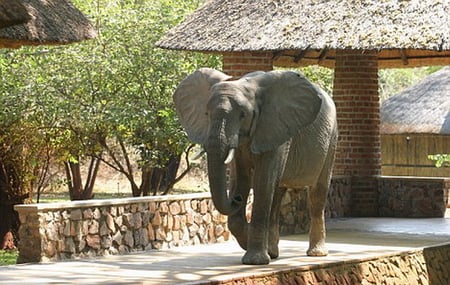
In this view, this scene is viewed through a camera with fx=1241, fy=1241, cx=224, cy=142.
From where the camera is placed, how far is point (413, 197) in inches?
753

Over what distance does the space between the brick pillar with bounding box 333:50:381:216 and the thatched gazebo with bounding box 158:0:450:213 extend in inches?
0.6

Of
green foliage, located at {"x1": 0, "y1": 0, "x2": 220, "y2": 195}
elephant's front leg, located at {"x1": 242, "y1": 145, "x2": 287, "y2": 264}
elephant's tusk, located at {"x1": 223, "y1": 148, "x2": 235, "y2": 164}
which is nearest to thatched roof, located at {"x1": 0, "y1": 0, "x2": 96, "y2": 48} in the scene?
elephant's tusk, located at {"x1": 223, "y1": 148, "x2": 235, "y2": 164}

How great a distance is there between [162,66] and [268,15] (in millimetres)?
2904

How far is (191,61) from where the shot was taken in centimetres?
2103

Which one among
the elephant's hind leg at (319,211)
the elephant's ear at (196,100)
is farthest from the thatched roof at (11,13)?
the elephant's hind leg at (319,211)

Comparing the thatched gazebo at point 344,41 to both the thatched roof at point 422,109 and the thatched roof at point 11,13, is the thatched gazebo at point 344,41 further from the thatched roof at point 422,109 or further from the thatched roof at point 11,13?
the thatched roof at point 11,13

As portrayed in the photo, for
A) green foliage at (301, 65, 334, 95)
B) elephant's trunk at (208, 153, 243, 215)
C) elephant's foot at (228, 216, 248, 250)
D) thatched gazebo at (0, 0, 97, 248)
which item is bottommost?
elephant's foot at (228, 216, 248, 250)

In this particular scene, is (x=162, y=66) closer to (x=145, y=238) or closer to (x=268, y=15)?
(x=268, y=15)

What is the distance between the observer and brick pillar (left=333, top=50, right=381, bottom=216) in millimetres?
19031

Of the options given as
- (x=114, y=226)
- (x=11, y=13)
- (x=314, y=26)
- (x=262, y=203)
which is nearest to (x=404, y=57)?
(x=314, y=26)

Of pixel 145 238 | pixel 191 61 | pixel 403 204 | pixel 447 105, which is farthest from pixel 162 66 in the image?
pixel 447 105

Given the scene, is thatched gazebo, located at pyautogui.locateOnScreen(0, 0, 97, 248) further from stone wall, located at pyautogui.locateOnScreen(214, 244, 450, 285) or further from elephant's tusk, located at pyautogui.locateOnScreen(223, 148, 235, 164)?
stone wall, located at pyautogui.locateOnScreen(214, 244, 450, 285)

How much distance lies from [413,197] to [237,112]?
837cm

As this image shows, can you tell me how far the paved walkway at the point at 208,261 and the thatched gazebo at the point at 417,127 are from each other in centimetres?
1305
